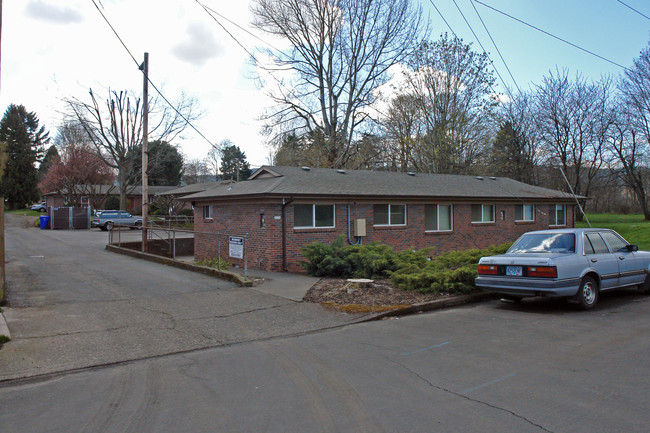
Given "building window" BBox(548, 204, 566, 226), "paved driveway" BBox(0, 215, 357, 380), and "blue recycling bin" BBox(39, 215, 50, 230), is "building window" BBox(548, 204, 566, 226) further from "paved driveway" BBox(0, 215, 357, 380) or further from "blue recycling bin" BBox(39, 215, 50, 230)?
"blue recycling bin" BBox(39, 215, 50, 230)

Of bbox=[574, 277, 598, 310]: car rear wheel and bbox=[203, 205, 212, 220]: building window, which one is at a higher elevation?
bbox=[203, 205, 212, 220]: building window

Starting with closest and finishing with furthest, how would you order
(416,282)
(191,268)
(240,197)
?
(416,282) < (191,268) < (240,197)

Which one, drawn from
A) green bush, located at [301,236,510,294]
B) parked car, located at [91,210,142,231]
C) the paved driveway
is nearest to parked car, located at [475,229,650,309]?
green bush, located at [301,236,510,294]

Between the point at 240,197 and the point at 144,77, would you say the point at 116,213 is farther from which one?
the point at 240,197

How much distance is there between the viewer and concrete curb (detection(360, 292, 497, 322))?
8.84 meters

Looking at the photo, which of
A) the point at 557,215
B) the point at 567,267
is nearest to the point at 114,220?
the point at 557,215

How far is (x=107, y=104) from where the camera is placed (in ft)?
146

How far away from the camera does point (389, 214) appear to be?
19.0 meters

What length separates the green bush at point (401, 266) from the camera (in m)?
10.5

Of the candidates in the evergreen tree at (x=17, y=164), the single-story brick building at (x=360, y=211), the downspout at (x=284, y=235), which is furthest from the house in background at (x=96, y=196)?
the downspout at (x=284, y=235)

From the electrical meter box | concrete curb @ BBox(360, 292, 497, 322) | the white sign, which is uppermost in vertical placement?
the electrical meter box

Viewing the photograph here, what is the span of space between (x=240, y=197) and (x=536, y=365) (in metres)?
12.6

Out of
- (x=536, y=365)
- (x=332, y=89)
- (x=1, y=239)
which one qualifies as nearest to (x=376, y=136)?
(x=332, y=89)

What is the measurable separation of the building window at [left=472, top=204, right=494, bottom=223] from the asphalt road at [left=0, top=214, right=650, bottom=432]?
49.5 ft
